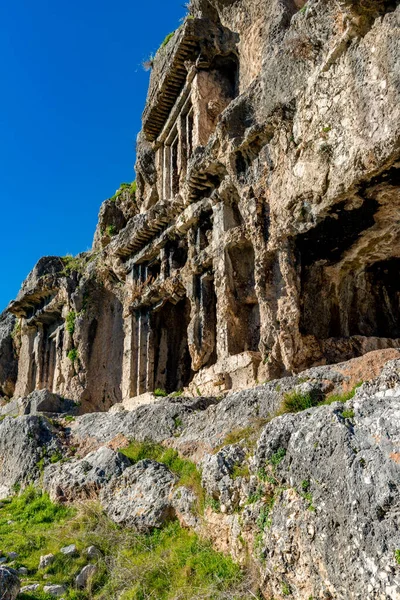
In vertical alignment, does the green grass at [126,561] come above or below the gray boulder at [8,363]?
below

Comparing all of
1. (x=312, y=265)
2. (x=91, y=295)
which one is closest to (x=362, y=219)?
(x=312, y=265)

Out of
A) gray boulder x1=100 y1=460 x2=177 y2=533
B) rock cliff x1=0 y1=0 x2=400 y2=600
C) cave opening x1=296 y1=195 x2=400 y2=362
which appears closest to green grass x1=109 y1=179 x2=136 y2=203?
rock cliff x1=0 y1=0 x2=400 y2=600

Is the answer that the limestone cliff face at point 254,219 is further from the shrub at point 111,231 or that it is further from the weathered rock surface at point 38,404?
the weathered rock surface at point 38,404

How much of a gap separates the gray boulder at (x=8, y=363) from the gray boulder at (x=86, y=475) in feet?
59.7

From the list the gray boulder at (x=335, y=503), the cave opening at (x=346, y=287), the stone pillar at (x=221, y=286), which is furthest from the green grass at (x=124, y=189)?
the gray boulder at (x=335, y=503)

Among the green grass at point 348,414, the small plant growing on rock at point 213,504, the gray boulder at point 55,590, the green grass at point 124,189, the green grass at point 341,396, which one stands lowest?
the gray boulder at point 55,590

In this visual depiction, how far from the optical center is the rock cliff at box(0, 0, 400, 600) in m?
5.17

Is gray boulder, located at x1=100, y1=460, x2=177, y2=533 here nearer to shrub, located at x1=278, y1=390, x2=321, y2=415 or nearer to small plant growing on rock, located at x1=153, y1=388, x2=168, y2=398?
shrub, located at x1=278, y1=390, x2=321, y2=415

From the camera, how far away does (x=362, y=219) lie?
10.7 m

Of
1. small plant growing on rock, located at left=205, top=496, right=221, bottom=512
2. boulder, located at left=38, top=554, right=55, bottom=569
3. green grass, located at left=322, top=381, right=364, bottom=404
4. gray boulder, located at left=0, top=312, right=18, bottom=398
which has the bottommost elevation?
boulder, located at left=38, top=554, right=55, bottom=569

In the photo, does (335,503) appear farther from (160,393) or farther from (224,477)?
(160,393)

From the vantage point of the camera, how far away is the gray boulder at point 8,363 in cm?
2647

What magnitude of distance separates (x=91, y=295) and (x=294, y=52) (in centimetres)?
1133

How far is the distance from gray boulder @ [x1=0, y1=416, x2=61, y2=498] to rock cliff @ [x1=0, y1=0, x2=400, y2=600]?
4cm
